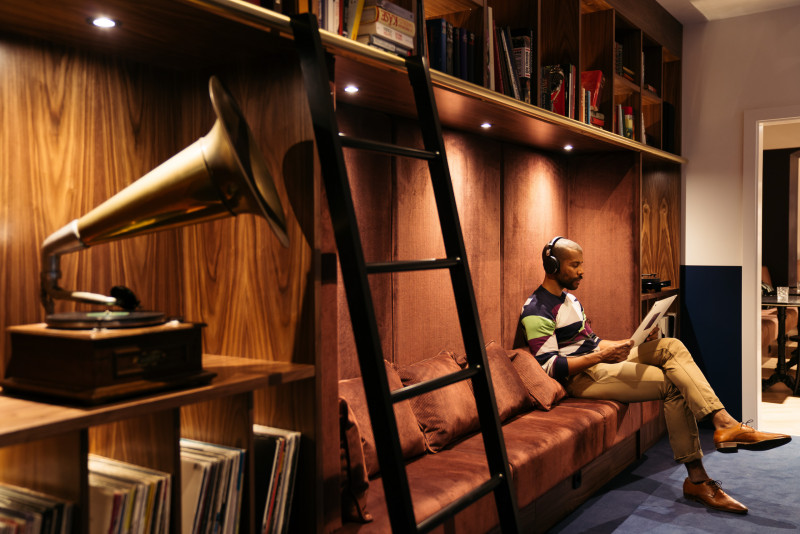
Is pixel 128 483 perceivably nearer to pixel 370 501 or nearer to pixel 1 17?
pixel 370 501

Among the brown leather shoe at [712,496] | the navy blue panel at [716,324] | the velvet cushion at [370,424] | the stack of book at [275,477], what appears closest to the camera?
the stack of book at [275,477]

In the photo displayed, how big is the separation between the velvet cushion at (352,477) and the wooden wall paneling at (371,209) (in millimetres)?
615

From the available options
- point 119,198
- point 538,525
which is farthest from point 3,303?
point 538,525

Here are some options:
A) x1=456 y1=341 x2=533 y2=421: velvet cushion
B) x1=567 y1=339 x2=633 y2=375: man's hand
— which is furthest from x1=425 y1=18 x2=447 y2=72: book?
x1=567 y1=339 x2=633 y2=375: man's hand

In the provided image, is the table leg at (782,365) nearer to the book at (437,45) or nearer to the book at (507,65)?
the book at (507,65)

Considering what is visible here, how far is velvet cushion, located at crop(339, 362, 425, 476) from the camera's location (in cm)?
241

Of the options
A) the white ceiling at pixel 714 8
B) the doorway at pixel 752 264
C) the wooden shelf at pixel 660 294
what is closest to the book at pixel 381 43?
the wooden shelf at pixel 660 294

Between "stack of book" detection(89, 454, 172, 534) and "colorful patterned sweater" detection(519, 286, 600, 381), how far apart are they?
2509mm

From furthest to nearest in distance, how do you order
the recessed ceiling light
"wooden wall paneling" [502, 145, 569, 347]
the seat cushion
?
1. "wooden wall paneling" [502, 145, 569, 347]
2. the seat cushion
3. the recessed ceiling light

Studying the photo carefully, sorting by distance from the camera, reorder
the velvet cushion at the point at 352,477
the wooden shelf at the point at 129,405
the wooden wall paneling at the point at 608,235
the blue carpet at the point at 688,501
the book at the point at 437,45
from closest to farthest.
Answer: the wooden shelf at the point at 129,405 → the velvet cushion at the point at 352,477 → the book at the point at 437,45 → the blue carpet at the point at 688,501 → the wooden wall paneling at the point at 608,235

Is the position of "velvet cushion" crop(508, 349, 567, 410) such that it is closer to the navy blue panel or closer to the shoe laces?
the shoe laces

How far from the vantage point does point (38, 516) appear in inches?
53.5

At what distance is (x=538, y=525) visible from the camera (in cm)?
302

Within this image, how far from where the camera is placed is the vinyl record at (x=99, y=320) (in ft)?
4.82
